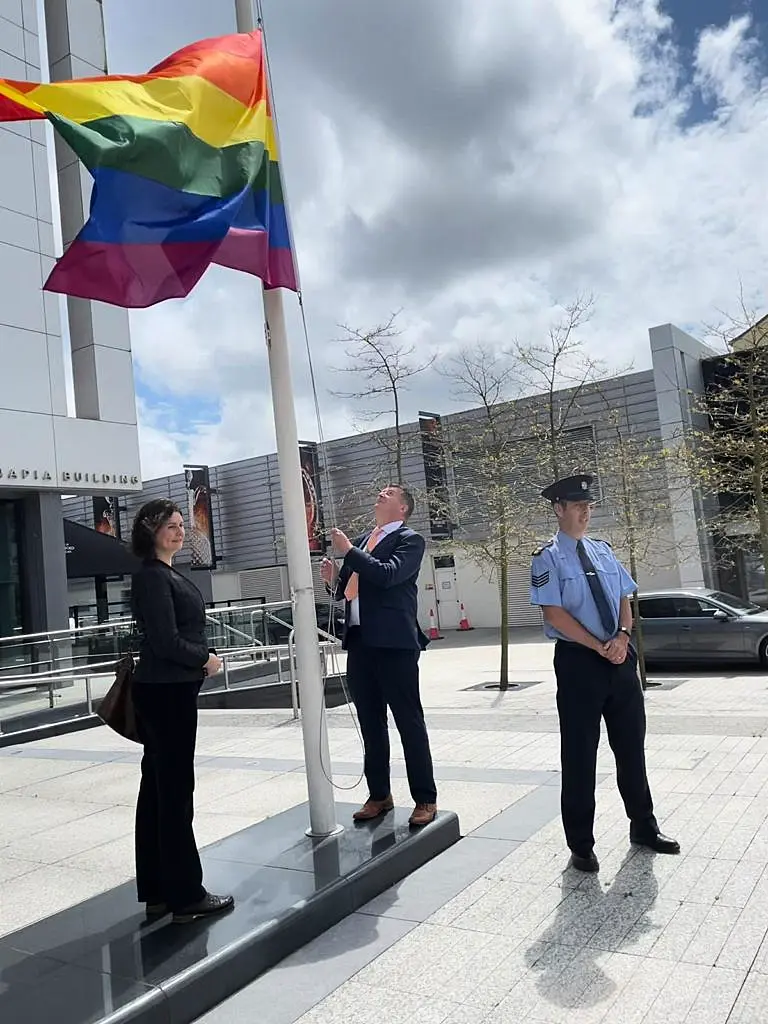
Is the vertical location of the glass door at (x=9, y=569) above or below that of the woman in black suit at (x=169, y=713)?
above

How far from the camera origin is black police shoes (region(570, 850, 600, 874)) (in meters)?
4.18

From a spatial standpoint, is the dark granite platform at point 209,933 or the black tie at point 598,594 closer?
the dark granite platform at point 209,933

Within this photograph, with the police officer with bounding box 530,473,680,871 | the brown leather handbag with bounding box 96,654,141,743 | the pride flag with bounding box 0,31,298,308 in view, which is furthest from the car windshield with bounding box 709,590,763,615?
the brown leather handbag with bounding box 96,654,141,743

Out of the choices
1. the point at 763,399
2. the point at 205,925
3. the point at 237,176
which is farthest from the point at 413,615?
the point at 763,399

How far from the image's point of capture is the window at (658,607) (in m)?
15.3

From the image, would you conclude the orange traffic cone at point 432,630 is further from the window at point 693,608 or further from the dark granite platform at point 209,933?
the dark granite platform at point 209,933

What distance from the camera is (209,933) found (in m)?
3.43

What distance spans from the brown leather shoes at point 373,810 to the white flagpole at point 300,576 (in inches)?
7.4

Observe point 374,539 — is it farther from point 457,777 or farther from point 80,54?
point 80,54

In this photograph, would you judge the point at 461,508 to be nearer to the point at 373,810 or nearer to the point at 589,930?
the point at 373,810

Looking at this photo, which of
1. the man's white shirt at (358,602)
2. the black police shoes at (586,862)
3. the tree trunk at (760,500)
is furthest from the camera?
the tree trunk at (760,500)

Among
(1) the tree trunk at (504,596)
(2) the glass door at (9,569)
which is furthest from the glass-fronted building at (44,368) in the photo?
(1) the tree trunk at (504,596)

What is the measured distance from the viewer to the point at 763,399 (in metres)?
15.5

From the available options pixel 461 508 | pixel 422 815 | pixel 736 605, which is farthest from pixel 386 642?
pixel 461 508
